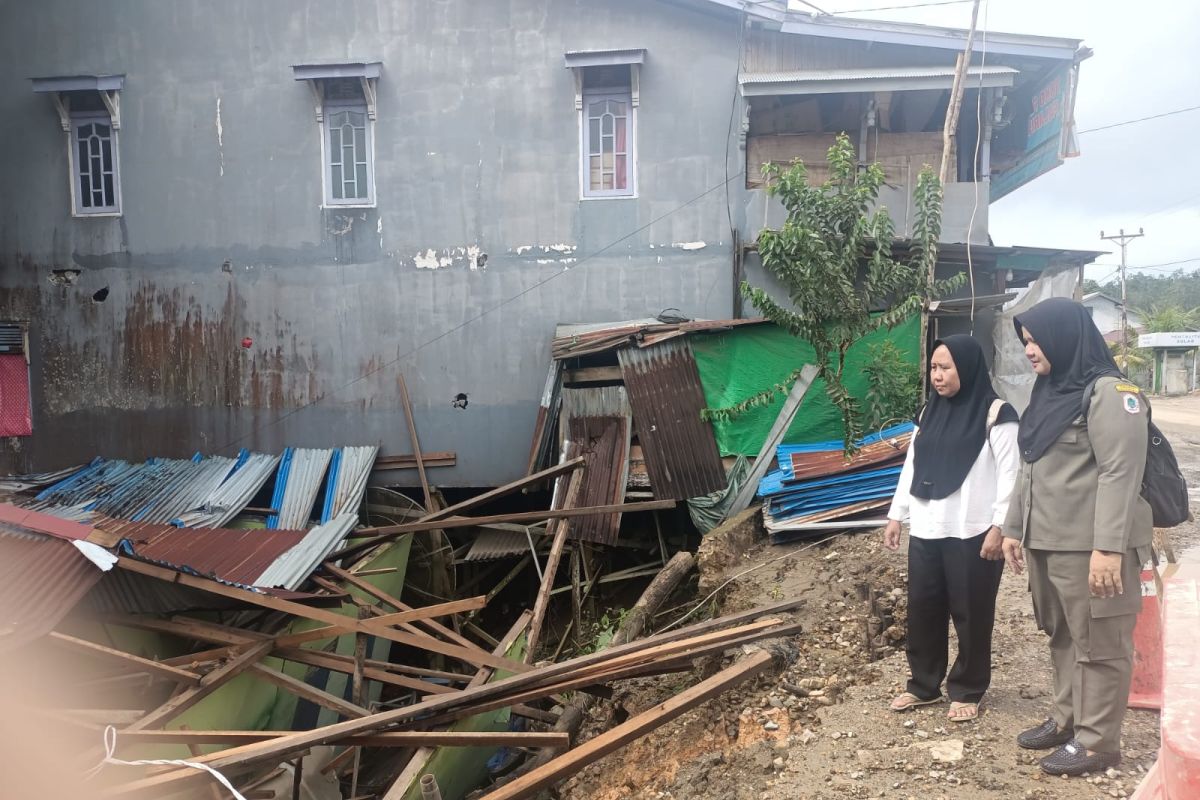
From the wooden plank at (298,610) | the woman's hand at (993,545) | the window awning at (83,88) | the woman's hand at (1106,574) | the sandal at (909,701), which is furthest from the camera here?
the window awning at (83,88)

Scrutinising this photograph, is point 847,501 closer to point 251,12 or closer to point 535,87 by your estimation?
point 535,87

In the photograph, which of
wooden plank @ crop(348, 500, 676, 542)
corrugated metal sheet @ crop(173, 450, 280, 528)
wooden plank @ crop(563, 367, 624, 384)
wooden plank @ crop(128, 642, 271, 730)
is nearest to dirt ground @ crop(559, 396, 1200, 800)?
wooden plank @ crop(348, 500, 676, 542)

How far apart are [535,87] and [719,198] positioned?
2719 millimetres

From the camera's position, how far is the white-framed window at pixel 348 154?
1015 centimetres

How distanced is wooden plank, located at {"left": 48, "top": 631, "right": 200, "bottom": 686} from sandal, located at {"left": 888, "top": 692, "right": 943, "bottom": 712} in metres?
3.85

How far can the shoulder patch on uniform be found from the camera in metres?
2.79

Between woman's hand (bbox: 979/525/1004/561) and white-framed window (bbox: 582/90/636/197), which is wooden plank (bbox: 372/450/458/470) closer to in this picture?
white-framed window (bbox: 582/90/636/197)

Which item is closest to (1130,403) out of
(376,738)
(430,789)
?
(430,789)

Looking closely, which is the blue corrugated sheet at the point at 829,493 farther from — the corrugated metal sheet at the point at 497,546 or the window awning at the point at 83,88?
the window awning at the point at 83,88

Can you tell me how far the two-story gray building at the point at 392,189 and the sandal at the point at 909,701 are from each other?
6.44 metres

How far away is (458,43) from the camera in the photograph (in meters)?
9.93

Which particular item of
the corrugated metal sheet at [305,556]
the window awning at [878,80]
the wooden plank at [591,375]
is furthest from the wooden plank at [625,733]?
the window awning at [878,80]

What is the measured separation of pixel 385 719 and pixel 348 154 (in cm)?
819

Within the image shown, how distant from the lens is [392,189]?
10.1m
